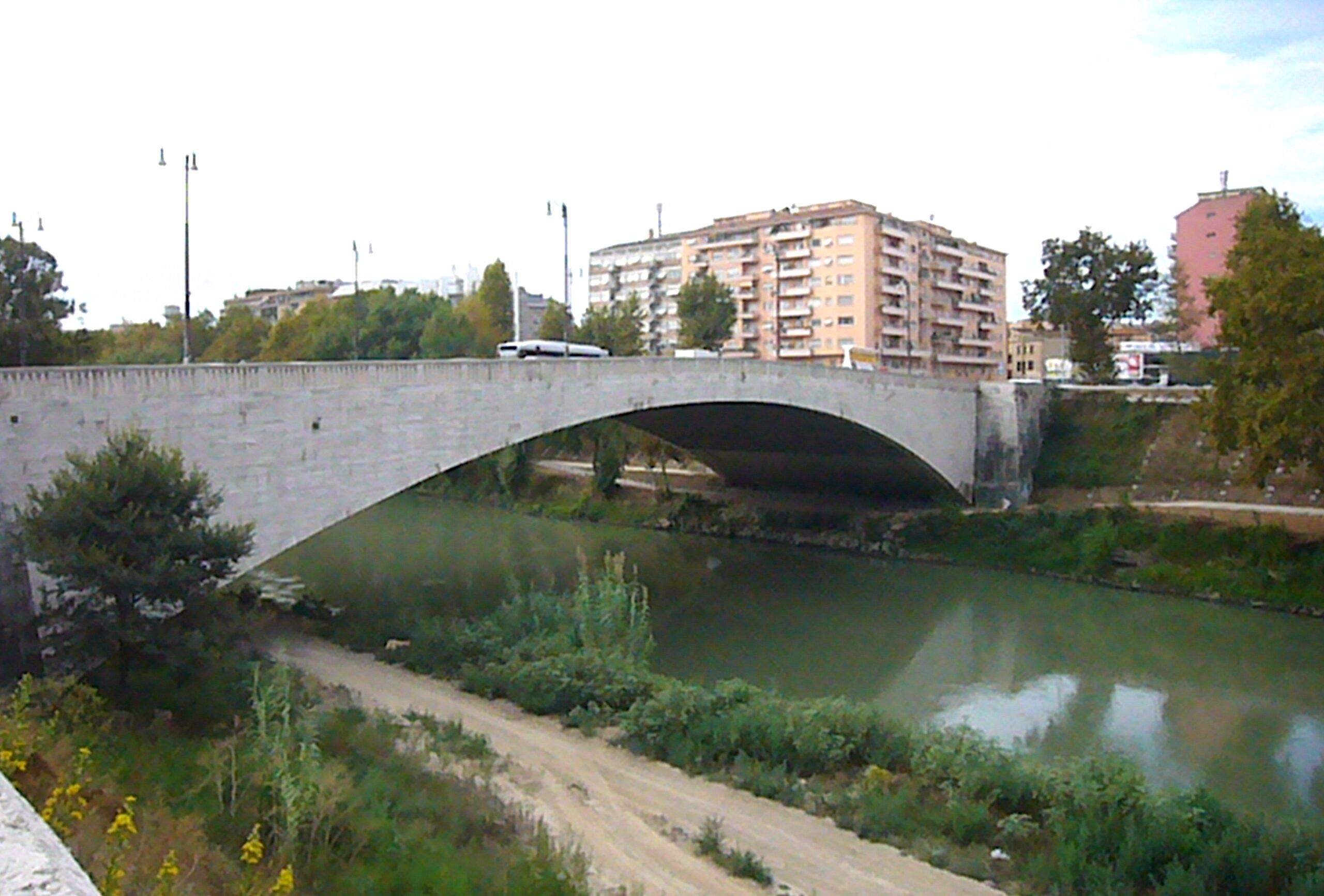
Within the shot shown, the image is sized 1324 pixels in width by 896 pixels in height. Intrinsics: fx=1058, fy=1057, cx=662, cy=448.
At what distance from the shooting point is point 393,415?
526 inches

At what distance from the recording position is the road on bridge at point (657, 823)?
698 centimetres

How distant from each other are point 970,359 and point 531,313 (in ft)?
75.2

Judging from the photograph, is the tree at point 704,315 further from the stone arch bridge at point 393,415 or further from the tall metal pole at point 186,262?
the tall metal pole at point 186,262

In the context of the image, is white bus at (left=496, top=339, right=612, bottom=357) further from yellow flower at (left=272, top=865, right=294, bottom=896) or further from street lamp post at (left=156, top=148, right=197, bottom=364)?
yellow flower at (left=272, top=865, right=294, bottom=896)

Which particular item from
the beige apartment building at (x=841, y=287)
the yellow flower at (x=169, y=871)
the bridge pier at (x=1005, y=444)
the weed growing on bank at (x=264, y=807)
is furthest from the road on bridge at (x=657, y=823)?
the beige apartment building at (x=841, y=287)

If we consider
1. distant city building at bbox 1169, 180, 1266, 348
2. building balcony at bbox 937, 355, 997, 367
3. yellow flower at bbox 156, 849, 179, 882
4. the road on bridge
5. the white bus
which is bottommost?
the road on bridge

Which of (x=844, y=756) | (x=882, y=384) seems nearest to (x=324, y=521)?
(x=844, y=756)

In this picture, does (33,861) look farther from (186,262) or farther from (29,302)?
(29,302)

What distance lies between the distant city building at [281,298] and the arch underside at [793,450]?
4441 centimetres

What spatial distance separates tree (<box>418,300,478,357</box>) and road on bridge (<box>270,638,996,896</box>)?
24.2m

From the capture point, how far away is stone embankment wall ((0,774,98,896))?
1.85 metres

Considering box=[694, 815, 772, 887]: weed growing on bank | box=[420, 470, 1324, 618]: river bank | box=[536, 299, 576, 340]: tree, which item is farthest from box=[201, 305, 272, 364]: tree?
box=[694, 815, 772, 887]: weed growing on bank

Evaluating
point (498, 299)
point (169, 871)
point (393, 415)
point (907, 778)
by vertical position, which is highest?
point (498, 299)

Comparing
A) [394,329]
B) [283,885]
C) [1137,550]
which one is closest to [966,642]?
[1137,550]
